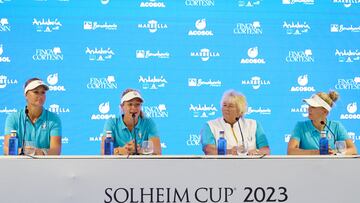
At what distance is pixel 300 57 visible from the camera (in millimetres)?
7176

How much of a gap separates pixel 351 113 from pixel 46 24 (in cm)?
326

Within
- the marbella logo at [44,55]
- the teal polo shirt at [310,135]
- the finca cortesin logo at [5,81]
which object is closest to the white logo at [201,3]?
the marbella logo at [44,55]

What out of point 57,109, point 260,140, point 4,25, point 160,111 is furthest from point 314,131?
point 4,25

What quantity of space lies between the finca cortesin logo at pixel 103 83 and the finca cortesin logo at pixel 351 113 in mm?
2386

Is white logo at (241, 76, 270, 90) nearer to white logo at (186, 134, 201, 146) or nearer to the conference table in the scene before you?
white logo at (186, 134, 201, 146)

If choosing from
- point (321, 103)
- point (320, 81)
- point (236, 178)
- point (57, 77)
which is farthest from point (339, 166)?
point (57, 77)

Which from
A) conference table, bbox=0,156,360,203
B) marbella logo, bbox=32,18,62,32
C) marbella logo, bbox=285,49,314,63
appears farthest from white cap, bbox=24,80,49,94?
marbella logo, bbox=285,49,314,63

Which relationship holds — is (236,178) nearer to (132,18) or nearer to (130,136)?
(130,136)

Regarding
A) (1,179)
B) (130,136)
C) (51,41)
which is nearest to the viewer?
(1,179)

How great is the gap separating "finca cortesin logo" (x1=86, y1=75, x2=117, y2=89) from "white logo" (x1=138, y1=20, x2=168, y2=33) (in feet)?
1.98

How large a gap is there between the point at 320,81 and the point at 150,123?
2.50m

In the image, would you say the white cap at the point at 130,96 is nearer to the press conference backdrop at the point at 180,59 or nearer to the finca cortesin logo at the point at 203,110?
the press conference backdrop at the point at 180,59

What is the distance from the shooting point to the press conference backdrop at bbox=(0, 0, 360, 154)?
23.0 ft

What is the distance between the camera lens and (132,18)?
23.3ft
